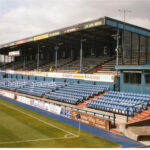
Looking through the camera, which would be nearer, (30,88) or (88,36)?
(88,36)

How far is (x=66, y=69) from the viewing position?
4894 cm

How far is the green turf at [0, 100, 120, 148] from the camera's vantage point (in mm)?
16359

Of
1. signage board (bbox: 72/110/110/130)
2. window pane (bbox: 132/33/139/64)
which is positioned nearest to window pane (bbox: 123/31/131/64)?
window pane (bbox: 132/33/139/64)

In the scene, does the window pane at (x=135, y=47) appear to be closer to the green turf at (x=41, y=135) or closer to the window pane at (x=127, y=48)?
the window pane at (x=127, y=48)

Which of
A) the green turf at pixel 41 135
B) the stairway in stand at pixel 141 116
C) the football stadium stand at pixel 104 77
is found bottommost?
the green turf at pixel 41 135

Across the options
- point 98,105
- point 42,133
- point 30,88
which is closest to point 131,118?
point 98,105

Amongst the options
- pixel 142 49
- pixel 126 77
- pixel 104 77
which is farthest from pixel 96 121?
pixel 142 49

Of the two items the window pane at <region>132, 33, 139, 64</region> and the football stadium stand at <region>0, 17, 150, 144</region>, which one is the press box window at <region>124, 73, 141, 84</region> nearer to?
the football stadium stand at <region>0, 17, 150, 144</region>

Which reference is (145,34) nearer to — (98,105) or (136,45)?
(136,45)

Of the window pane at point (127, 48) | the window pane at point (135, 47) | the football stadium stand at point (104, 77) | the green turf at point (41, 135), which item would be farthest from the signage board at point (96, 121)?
the window pane at point (135, 47)

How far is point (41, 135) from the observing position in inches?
741

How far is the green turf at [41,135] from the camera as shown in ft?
53.7

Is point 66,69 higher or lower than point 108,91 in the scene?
higher

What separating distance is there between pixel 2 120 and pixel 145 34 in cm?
2591
